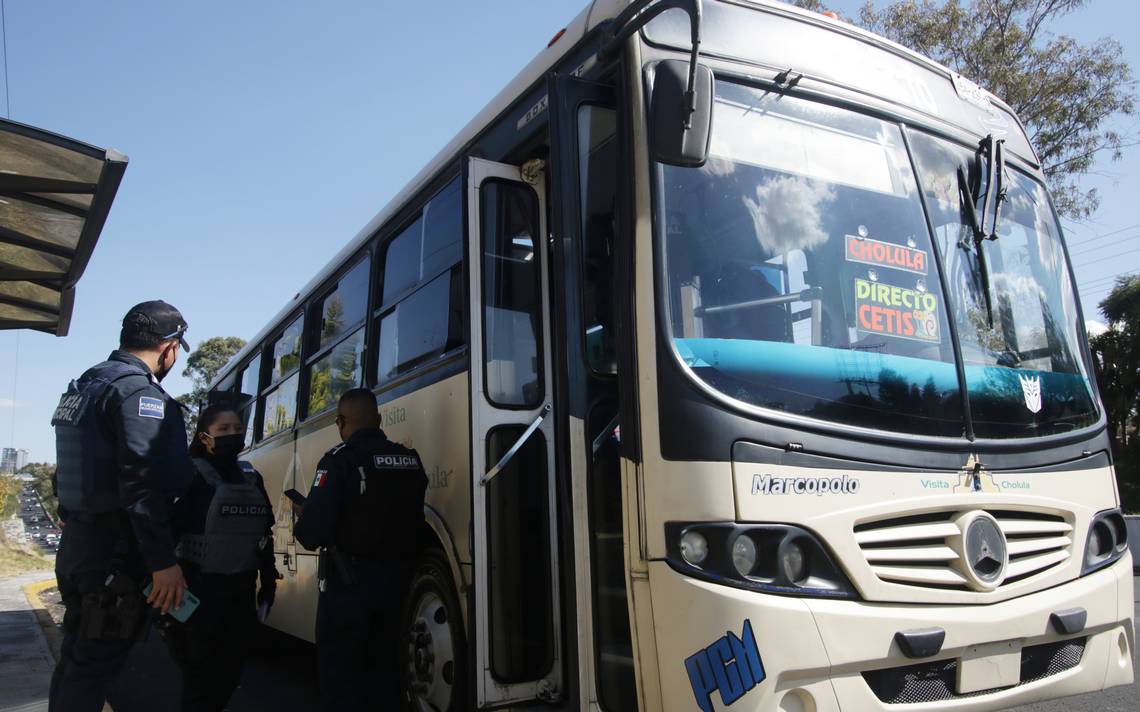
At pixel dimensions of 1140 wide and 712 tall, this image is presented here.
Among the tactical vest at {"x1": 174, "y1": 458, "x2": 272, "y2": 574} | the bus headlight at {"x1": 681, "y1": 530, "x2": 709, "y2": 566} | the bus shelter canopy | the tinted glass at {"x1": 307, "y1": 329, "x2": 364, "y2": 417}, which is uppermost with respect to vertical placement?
the bus shelter canopy

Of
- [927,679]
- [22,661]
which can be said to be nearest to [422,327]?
[927,679]

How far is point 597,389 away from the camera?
3459mm

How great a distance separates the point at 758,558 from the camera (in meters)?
2.87

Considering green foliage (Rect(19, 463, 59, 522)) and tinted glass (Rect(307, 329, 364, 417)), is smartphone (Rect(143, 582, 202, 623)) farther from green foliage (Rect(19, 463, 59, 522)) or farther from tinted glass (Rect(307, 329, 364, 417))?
tinted glass (Rect(307, 329, 364, 417))

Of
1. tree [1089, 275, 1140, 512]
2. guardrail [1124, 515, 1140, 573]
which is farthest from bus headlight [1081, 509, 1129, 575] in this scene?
tree [1089, 275, 1140, 512]

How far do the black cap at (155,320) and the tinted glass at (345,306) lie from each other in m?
1.79

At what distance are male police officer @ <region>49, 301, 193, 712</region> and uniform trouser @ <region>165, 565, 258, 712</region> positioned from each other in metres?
0.48

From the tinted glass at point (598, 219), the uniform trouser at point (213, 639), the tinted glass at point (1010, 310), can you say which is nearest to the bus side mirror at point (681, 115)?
the tinted glass at point (598, 219)

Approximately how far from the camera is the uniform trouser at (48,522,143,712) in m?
3.52

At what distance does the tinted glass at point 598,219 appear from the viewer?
3486mm

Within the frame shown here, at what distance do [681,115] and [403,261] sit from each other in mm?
2672

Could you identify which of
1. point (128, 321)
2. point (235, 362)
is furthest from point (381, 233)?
point (235, 362)

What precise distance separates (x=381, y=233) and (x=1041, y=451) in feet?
13.1

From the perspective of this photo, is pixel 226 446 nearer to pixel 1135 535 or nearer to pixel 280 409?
pixel 280 409
